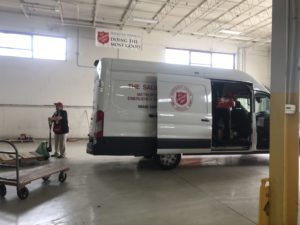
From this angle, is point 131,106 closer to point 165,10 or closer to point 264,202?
point 264,202

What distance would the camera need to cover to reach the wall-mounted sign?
982 cm

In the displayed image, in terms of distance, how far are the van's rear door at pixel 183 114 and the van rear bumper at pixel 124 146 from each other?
0.69ft

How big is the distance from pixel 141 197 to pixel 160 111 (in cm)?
197

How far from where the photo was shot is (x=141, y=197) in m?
4.42

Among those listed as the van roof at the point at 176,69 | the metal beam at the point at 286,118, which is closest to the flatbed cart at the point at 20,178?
the van roof at the point at 176,69

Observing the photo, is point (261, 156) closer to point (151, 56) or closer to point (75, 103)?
point (151, 56)

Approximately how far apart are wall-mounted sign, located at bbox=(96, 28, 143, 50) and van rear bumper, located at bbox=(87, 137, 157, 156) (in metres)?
4.88

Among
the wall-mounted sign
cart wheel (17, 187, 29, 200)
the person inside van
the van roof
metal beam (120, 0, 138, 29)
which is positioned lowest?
cart wheel (17, 187, 29, 200)

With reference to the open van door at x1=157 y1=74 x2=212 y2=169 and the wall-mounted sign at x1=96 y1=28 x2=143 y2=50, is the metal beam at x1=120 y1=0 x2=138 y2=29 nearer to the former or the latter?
the wall-mounted sign at x1=96 y1=28 x2=143 y2=50

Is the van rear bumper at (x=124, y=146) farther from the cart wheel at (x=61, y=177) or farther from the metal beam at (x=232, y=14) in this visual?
the metal beam at (x=232, y=14)

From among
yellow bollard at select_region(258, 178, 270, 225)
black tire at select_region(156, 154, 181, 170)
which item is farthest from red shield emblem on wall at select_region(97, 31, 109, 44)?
yellow bollard at select_region(258, 178, 270, 225)

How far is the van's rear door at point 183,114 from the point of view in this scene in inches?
232

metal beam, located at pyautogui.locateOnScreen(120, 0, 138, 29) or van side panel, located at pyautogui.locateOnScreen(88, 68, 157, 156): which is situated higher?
metal beam, located at pyautogui.locateOnScreen(120, 0, 138, 29)

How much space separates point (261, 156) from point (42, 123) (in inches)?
329
